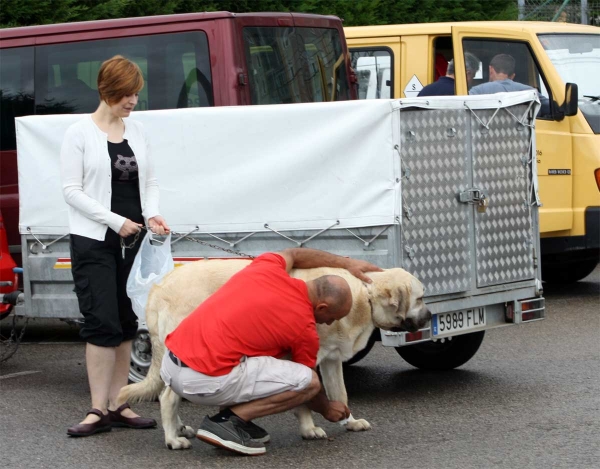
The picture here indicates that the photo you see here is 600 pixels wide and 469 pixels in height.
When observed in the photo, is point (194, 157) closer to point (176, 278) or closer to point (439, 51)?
point (176, 278)

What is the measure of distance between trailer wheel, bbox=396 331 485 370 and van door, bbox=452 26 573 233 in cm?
324

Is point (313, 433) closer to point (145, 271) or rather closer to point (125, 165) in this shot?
point (145, 271)

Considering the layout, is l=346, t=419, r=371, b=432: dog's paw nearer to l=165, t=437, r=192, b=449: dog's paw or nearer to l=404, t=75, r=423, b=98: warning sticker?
l=165, t=437, r=192, b=449: dog's paw

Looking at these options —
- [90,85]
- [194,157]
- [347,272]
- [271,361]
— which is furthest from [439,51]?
[271,361]

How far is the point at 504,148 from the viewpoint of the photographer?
7.20 m

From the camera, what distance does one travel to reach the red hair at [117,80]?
602cm

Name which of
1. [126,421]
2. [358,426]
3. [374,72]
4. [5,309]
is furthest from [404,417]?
[374,72]

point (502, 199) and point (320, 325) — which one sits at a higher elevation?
point (502, 199)

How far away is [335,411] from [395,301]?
666 millimetres

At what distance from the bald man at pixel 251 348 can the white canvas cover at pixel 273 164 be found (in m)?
1.04

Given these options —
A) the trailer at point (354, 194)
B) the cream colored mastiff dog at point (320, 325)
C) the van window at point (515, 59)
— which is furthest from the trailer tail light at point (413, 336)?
the van window at point (515, 59)

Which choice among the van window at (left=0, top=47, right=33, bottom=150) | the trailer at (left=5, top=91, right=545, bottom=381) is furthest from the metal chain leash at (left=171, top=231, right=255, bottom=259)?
the van window at (left=0, top=47, right=33, bottom=150)

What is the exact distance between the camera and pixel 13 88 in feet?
30.9

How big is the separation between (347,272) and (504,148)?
5.96 ft
